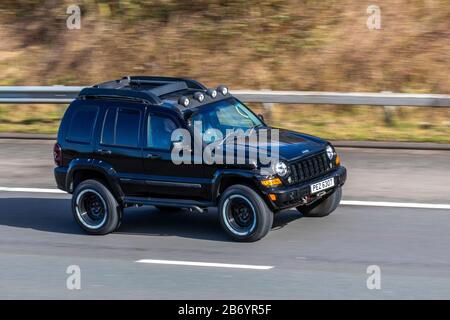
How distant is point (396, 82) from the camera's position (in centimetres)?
2069

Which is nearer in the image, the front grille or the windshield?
the front grille

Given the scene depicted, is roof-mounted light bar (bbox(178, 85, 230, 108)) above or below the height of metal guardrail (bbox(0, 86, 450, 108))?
below

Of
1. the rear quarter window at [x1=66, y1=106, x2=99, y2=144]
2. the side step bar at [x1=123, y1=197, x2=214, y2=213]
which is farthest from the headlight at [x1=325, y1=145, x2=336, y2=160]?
the rear quarter window at [x1=66, y1=106, x2=99, y2=144]

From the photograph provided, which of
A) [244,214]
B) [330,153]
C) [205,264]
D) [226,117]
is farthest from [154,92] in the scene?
[205,264]

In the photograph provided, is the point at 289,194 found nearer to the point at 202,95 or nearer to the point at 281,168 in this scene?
the point at 281,168

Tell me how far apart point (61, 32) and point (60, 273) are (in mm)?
15883

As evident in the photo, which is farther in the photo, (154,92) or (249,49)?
(249,49)

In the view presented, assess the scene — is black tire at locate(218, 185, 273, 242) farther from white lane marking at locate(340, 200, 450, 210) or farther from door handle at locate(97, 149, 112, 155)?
white lane marking at locate(340, 200, 450, 210)

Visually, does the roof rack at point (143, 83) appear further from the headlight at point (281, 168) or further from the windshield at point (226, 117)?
the headlight at point (281, 168)

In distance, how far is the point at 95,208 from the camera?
37.5 feet

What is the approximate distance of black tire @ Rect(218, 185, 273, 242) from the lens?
33.7 feet

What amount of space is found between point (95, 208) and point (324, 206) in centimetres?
292

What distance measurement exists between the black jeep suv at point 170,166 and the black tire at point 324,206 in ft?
0.04

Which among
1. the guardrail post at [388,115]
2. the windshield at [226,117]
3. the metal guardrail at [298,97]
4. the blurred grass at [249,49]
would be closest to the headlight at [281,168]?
the windshield at [226,117]
